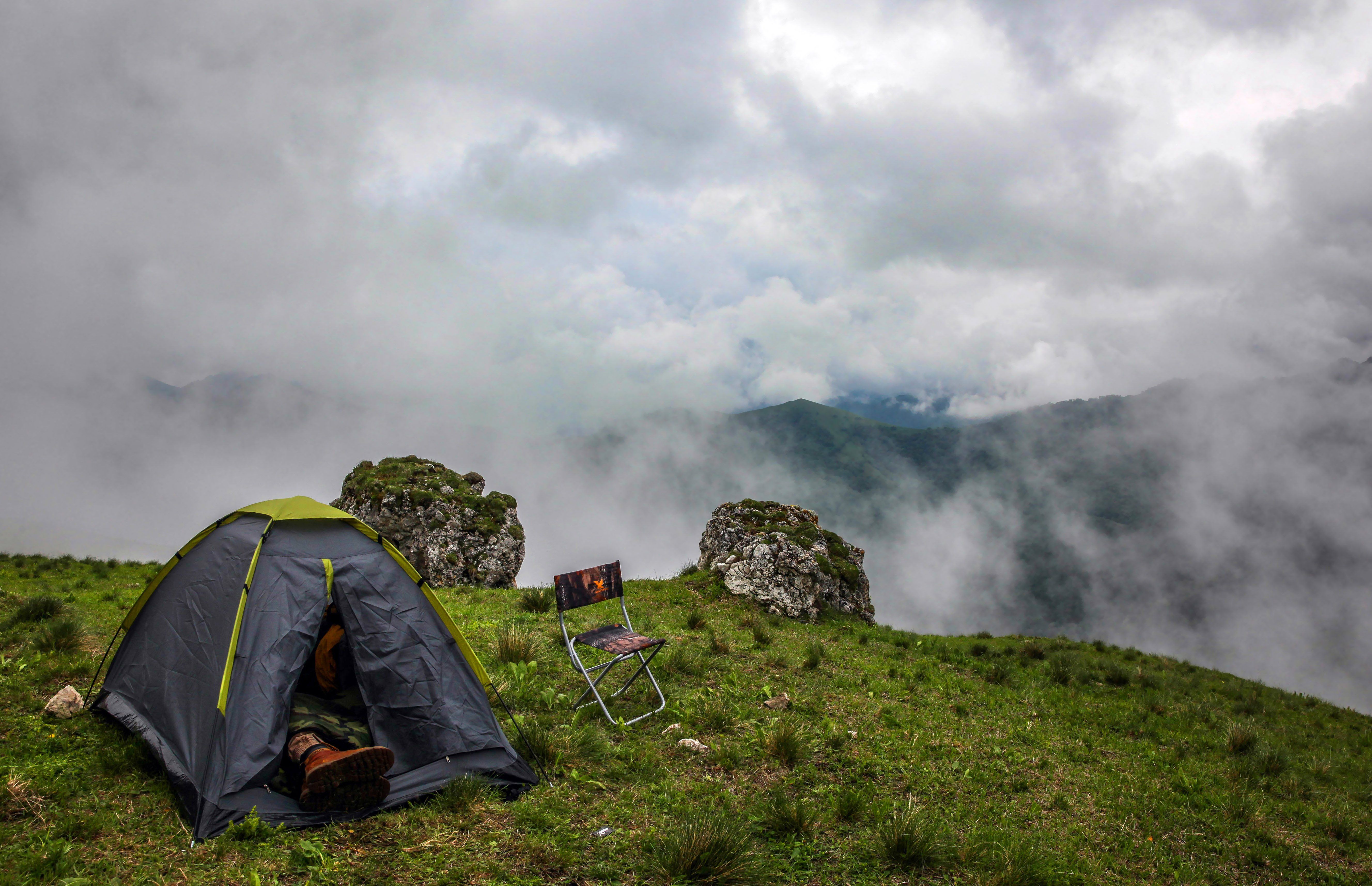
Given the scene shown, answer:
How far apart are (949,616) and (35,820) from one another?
590ft

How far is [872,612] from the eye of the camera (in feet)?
59.2

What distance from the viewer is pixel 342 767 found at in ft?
16.4

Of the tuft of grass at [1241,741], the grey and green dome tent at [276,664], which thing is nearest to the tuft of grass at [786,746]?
the grey and green dome tent at [276,664]

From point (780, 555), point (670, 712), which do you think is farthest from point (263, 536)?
point (780, 555)

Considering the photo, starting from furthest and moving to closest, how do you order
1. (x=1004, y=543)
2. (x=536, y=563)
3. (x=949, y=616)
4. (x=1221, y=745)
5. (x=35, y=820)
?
1. (x=1004, y=543)
2. (x=949, y=616)
3. (x=536, y=563)
4. (x=1221, y=745)
5. (x=35, y=820)

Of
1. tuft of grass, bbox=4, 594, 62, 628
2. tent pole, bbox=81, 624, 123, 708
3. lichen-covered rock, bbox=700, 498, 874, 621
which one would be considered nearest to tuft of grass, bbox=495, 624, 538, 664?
tent pole, bbox=81, 624, 123, 708

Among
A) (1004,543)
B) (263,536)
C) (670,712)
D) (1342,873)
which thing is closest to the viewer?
(1342,873)

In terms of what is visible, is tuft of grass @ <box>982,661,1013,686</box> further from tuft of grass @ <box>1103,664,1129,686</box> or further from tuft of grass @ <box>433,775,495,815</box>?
tuft of grass @ <box>433,775,495,815</box>

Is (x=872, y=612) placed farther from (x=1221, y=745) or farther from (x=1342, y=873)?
(x=1342, y=873)

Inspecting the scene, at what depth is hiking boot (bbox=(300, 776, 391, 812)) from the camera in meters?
5.02

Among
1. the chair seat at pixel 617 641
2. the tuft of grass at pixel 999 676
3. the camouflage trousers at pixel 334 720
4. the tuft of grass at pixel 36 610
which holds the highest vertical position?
the tuft of grass at pixel 36 610

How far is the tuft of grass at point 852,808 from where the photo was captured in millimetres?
5812

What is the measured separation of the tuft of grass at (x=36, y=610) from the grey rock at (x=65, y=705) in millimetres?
3638

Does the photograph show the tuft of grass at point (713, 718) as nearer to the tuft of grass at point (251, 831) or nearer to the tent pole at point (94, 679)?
the tuft of grass at point (251, 831)
